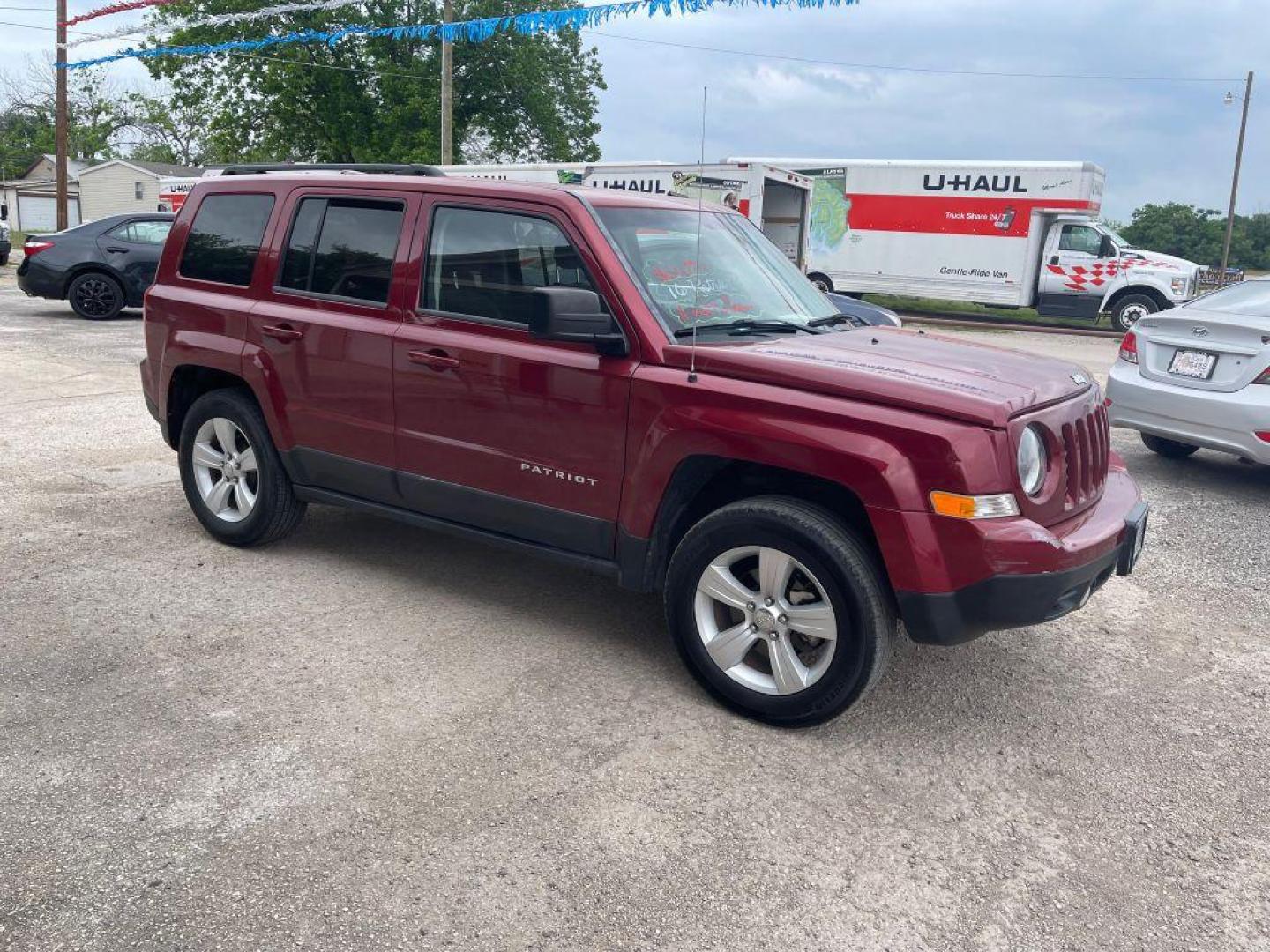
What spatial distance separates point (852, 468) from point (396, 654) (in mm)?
1952

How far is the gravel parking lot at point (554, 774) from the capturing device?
2682mm

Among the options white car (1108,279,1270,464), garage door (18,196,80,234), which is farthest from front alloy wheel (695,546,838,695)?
garage door (18,196,80,234)

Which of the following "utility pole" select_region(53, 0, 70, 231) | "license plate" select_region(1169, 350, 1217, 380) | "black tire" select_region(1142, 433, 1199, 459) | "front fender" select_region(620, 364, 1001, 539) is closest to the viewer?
"front fender" select_region(620, 364, 1001, 539)

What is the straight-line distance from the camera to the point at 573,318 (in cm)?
374

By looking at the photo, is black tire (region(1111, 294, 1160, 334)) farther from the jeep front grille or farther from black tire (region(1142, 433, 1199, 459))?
the jeep front grille

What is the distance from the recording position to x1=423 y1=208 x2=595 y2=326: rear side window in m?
4.13

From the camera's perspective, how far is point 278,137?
1473 inches

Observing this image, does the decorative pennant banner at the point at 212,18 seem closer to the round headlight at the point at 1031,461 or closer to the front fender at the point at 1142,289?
the round headlight at the point at 1031,461

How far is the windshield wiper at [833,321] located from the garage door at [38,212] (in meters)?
73.0

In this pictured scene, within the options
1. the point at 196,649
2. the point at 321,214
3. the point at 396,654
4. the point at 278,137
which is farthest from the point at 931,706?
the point at 278,137

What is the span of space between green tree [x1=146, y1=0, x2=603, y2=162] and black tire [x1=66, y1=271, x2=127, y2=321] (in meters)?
20.8

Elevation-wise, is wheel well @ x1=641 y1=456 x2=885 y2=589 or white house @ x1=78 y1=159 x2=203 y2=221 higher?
white house @ x1=78 y1=159 x2=203 y2=221

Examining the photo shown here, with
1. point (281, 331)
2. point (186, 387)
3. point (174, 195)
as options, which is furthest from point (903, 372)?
point (174, 195)

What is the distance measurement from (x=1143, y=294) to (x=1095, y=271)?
1.00 meters
